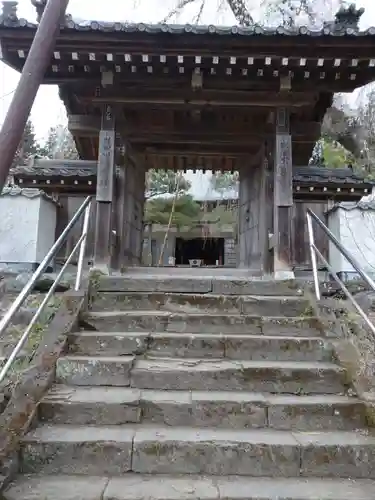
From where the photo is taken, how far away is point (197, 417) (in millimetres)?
2963

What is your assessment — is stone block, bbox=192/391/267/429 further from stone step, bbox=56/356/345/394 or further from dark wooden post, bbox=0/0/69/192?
dark wooden post, bbox=0/0/69/192

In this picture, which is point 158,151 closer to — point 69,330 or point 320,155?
point 69,330

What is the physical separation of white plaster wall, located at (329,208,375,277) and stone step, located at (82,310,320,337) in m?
2.70

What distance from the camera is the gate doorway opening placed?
782 inches

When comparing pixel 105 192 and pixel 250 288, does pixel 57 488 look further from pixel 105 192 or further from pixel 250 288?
pixel 105 192

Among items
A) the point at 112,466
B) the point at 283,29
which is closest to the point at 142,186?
the point at 283,29

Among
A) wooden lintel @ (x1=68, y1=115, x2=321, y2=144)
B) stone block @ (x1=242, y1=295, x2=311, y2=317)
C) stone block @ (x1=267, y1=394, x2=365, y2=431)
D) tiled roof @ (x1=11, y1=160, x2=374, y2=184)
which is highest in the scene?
wooden lintel @ (x1=68, y1=115, x2=321, y2=144)

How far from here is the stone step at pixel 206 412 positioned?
293 centimetres

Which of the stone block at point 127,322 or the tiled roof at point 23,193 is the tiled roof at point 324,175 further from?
the stone block at point 127,322

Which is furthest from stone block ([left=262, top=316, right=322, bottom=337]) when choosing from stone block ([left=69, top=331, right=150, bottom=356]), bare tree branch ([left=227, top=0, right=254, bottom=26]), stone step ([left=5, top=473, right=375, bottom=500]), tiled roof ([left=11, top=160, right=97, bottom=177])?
bare tree branch ([left=227, top=0, right=254, bottom=26])

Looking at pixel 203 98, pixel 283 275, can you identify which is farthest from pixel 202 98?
pixel 283 275

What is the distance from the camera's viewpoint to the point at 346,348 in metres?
Answer: 3.59

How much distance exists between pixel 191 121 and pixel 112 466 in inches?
213

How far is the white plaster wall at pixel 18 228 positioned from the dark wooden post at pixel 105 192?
1652mm
